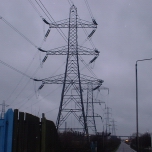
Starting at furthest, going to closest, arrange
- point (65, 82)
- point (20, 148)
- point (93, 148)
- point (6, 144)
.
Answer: point (93, 148) → point (65, 82) → point (20, 148) → point (6, 144)

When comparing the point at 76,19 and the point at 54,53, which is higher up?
the point at 76,19

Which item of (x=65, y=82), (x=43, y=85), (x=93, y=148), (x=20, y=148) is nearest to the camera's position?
(x=20, y=148)

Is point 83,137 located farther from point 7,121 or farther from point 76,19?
point 7,121

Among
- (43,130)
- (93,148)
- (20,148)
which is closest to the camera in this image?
(20,148)

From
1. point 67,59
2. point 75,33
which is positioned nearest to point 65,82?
point 67,59

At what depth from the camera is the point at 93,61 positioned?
33.3m

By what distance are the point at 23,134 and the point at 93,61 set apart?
78.4 ft

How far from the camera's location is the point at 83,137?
109ft

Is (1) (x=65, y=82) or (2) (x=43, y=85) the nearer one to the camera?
(1) (x=65, y=82)

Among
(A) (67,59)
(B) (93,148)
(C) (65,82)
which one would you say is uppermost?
(A) (67,59)

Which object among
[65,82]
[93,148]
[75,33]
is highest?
[75,33]

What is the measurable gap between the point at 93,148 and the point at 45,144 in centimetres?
2059

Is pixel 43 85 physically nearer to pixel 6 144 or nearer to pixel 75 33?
pixel 75 33

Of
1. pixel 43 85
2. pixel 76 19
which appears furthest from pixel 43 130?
pixel 76 19
